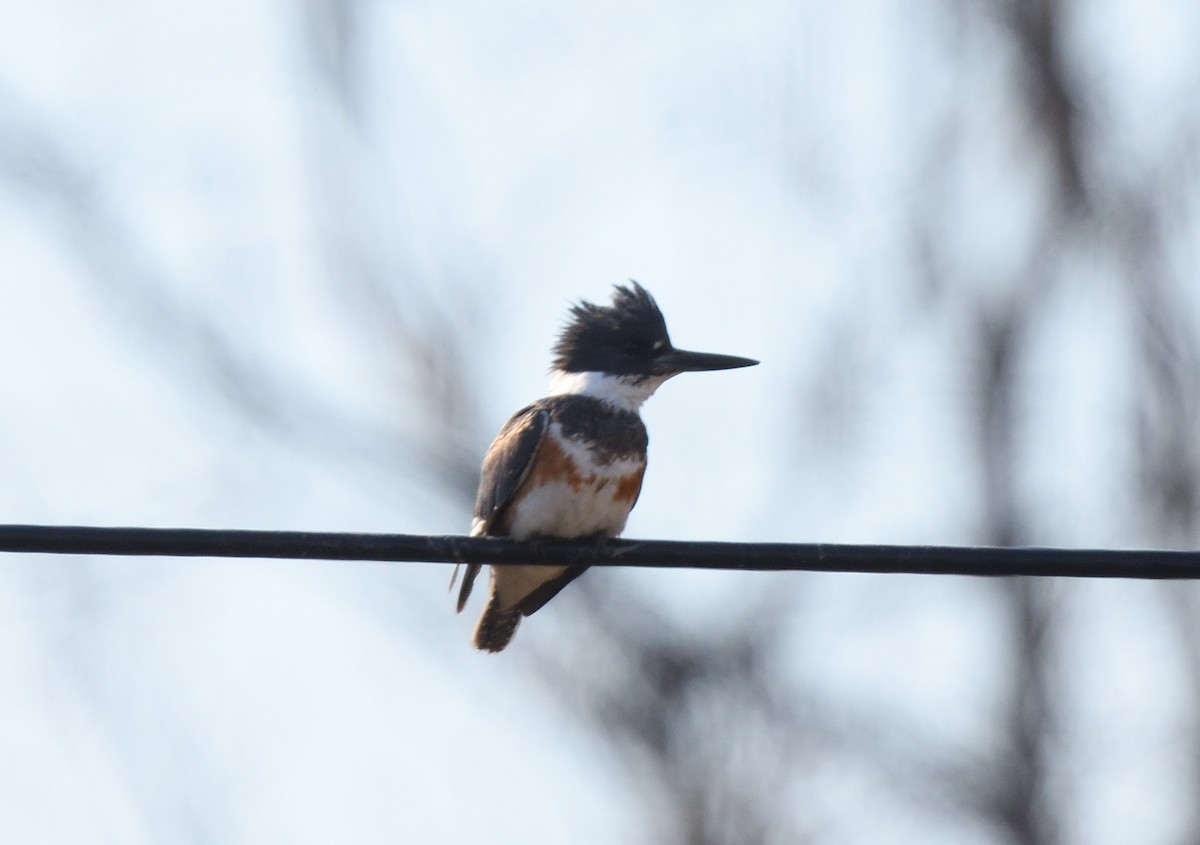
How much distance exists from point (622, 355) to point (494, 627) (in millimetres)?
961

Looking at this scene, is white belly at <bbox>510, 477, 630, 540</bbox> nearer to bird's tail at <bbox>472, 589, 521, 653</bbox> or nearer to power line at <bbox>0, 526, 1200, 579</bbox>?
bird's tail at <bbox>472, 589, 521, 653</bbox>

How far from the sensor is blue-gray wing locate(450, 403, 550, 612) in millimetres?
4898

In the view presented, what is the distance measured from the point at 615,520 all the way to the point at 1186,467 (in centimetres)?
474

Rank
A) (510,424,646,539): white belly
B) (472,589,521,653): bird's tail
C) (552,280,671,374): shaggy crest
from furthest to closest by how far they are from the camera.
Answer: (552,280,671,374): shaggy crest < (472,589,521,653): bird's tail < (510,424,646,539): white belly

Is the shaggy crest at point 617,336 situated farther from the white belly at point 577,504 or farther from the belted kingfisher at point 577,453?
the white belly at point 577,504

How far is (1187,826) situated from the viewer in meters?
8.66

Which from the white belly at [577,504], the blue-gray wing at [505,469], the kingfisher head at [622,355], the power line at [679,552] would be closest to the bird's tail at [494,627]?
the blue-gray wing at [505,469]

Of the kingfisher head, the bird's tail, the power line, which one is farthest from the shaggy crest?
the power line

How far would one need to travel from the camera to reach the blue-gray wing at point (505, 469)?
4.90 meters

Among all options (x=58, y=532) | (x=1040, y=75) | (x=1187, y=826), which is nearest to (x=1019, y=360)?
(x=1040, y=75)

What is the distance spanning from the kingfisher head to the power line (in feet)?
6.56

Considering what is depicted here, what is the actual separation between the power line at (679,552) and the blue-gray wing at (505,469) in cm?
146

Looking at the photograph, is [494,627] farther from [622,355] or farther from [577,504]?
[622,355]

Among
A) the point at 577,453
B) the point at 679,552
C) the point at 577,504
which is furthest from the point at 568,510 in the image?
the point at 679,552
